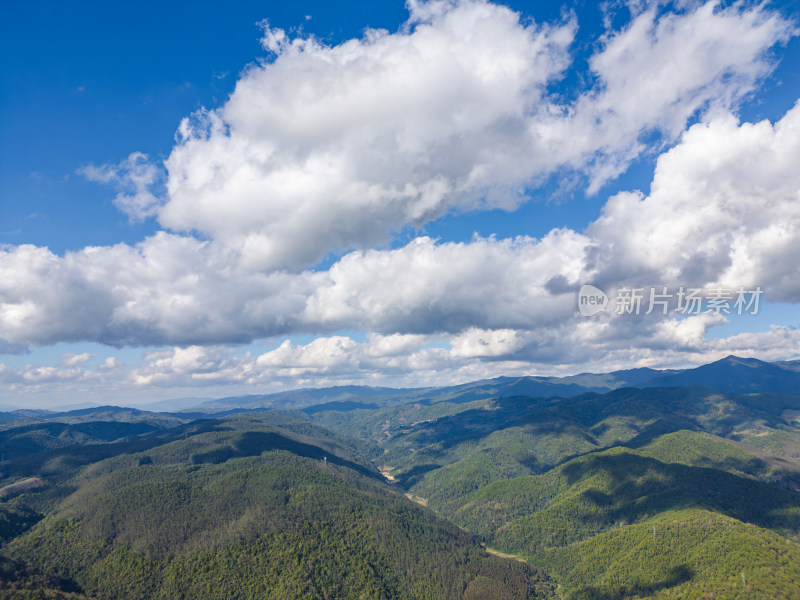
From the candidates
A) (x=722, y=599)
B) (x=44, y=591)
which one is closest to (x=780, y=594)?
(x=722, y=599)

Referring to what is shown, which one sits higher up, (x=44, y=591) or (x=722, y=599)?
(x=44, y=591)

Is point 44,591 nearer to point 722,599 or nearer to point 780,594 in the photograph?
point 722,599

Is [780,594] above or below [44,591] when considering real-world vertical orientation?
below
